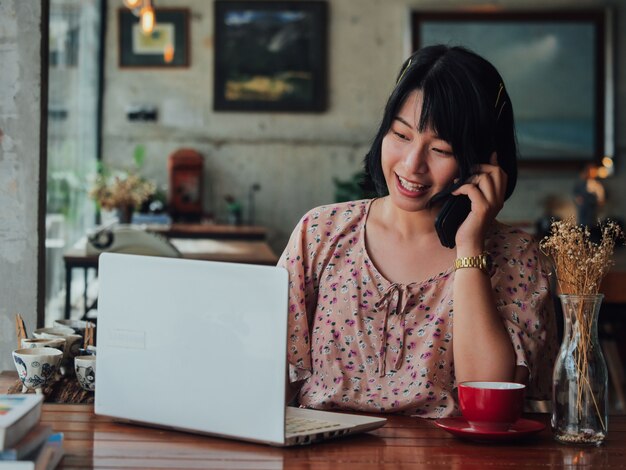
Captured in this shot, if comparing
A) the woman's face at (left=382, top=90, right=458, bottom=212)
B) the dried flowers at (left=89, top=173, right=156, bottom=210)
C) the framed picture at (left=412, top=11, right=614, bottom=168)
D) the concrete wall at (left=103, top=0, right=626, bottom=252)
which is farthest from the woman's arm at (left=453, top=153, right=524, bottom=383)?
the framed picture at (left=412, top=11, right=614, bottom=168)

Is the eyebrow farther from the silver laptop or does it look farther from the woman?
the silver laptop

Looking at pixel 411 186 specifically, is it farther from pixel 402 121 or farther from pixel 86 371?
pixel 86 371

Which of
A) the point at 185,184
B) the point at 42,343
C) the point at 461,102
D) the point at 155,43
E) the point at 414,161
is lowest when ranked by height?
the point at 42,343

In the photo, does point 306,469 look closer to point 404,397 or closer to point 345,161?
point 404,397

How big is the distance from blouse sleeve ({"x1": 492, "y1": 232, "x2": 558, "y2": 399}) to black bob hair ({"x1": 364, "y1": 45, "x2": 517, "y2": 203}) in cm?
19

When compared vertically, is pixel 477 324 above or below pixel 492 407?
above

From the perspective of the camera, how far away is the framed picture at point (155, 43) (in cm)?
758

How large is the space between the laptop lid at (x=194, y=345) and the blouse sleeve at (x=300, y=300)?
492mm

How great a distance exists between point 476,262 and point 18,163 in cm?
117

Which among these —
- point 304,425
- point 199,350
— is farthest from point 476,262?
point 199,350

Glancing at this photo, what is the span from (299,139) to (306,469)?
6.42 metres

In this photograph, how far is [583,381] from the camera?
5.16 feet

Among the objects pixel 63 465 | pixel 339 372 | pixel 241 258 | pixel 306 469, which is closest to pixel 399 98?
pixel 339 372

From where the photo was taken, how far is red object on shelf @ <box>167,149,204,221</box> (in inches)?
290
